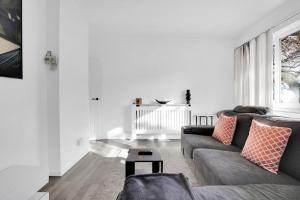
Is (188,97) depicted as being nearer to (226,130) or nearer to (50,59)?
(226,130)

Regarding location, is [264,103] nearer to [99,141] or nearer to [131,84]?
[131,84]

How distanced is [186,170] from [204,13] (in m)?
2.76

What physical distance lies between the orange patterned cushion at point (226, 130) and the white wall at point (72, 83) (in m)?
2.17

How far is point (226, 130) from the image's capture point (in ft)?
8.50

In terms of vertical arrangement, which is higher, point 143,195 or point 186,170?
point 143,195

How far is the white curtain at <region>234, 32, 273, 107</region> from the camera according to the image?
354cm

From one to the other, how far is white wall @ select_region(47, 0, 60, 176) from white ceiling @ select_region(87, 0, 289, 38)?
2.88 feet

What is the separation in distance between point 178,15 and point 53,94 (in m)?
2.60

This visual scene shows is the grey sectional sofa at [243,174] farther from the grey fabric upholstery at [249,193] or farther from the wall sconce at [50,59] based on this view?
the wall sconce at [50,59]

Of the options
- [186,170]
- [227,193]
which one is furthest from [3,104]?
[186,170]

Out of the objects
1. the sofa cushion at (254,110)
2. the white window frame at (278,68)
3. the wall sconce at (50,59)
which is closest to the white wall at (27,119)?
the wall sconce at (50,59)

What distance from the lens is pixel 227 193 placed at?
3.52ft

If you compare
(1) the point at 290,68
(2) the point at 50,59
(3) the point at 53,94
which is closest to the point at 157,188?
(3) the point at 53,94

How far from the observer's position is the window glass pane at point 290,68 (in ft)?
9.87
